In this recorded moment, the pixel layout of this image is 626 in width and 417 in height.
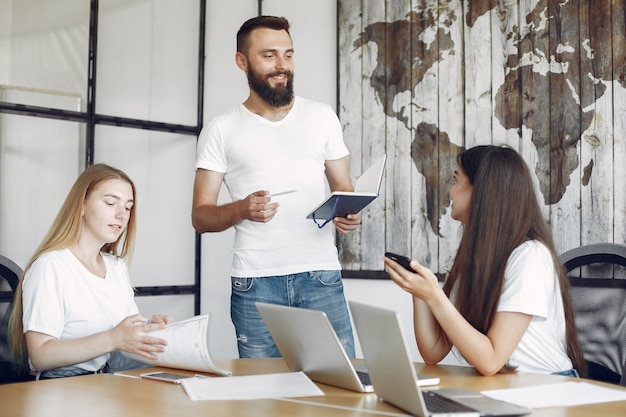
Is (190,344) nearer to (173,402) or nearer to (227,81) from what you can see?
(173,402)

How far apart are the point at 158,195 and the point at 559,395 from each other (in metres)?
3.07

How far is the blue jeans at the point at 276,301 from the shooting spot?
2.48m

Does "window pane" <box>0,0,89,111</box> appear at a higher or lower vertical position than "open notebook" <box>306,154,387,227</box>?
higher

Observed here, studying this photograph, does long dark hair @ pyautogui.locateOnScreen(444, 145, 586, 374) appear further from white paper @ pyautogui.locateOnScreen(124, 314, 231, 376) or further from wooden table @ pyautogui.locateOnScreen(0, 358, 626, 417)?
white paper @ pyautogui.locateOnScreen(124, 314, 231, 376)

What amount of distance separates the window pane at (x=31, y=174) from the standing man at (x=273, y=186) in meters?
1.32

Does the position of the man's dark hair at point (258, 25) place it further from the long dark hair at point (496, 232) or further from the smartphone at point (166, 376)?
the smartphone at point (166, 376)

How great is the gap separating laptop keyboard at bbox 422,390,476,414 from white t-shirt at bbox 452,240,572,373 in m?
0.47

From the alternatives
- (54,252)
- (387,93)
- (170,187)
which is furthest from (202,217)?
(170,187)

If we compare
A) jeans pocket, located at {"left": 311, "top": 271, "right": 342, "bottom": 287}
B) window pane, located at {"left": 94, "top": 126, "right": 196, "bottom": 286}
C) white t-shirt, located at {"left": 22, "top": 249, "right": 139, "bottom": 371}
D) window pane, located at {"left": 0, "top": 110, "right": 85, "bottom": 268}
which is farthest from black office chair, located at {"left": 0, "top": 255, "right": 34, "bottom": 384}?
window pane, located at {"left": 94, "top": 126, "right": 196, "bottom": 286}

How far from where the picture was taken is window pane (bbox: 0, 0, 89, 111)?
3623mm

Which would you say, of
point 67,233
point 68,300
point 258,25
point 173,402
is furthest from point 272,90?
point 173,402

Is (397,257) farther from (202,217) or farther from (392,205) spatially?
(392,205)

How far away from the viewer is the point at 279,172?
2.64 m

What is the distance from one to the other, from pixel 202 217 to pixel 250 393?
1221mm
